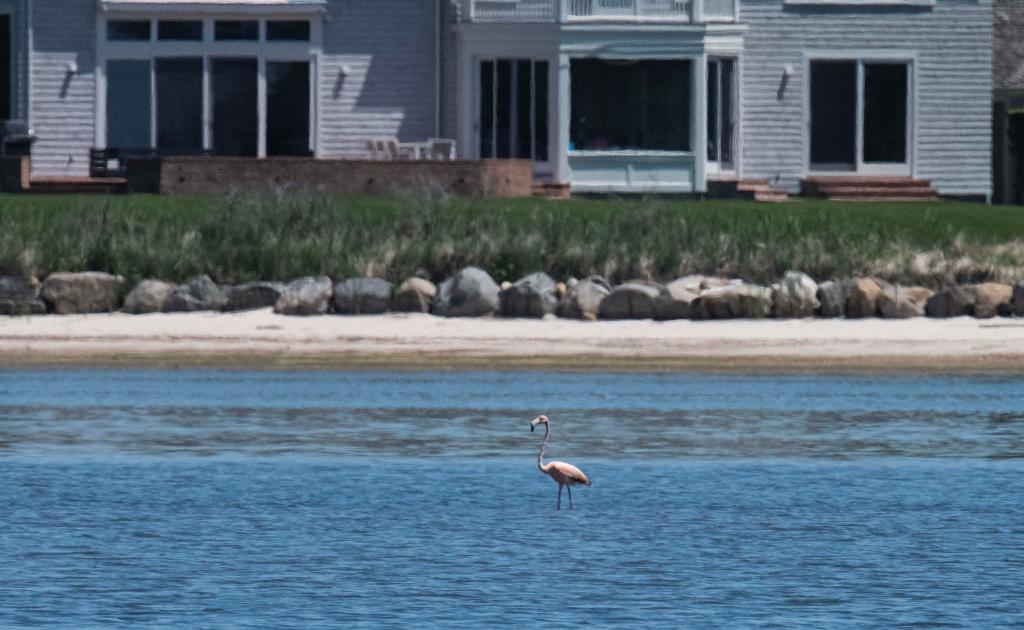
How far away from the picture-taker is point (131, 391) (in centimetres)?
2433

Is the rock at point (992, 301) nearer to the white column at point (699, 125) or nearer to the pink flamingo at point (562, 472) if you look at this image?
the pink flamingo at point (562, 472)

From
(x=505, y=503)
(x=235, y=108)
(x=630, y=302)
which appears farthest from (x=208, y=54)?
(x=505, y=503)

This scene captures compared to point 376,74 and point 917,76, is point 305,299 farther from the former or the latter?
point 917,76

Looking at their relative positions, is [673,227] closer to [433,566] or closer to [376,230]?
[376,230]

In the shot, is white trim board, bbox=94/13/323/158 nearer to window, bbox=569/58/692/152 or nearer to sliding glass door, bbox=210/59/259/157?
sliding glass door, bbox=210/59/259/157

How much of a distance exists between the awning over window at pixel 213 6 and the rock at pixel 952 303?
53.7ft

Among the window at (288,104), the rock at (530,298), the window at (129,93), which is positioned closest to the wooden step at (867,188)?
the window at (288,104)

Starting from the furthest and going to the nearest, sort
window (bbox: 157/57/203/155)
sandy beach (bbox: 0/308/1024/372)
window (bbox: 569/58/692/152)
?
window (bbox: 157/57/203/155)
window (bbox: 569/58/692/152)
sandy beach (bbox: 0/308/1024/372)

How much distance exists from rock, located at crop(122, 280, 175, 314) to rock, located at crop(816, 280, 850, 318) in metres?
8.48

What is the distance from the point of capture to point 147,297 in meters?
28.4

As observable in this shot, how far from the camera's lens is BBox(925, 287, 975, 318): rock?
91.6ft

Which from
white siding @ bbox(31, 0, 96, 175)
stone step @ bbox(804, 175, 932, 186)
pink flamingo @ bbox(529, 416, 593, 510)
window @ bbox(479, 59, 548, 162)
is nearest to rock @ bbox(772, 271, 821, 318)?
pink flamingo @ bbox(529, 416, 593, 510)

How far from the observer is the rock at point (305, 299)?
1114 inches

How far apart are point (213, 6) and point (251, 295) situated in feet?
42.9
